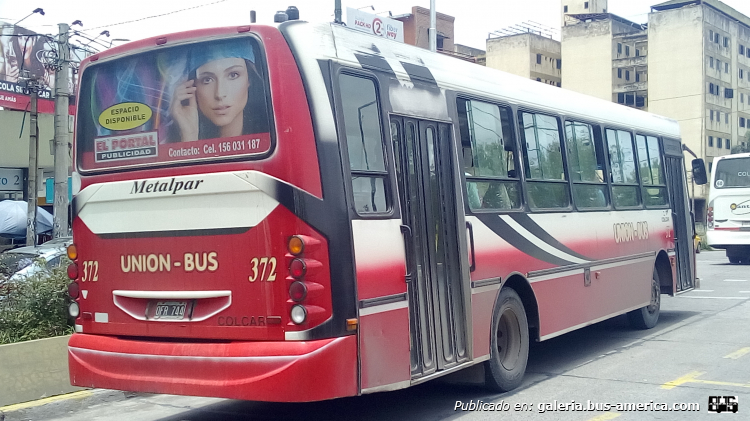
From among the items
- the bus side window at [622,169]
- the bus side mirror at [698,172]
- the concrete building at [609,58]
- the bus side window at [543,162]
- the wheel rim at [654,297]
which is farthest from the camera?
the concrete building at [609,58]

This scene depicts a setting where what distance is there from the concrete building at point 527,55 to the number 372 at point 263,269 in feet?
249

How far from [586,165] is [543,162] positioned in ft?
4.02

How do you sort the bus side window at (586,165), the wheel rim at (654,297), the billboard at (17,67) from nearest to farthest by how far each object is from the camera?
the bus side window at (586,165)
the wheel rim at (654,297)
the billboard at (17,67)

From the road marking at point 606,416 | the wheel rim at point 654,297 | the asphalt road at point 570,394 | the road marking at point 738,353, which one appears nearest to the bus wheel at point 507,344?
the asphalt road at point 570,394

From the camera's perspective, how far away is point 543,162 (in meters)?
8.92

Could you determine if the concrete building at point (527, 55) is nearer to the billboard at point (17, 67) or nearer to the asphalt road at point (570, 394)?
the billboard at point (17, 67)

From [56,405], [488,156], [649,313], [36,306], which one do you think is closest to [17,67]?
[36,306]

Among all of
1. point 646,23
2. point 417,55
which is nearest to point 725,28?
point 646,23

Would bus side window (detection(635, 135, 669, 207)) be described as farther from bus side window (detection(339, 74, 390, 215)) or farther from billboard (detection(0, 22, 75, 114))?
billboard (detection(0, 22, 75, 114))

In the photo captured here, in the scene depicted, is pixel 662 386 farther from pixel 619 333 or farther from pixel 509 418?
pixel 619 333

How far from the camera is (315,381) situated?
5.55 metres

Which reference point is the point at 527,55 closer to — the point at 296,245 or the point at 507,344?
the point at 507,344

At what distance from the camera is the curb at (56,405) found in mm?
7330

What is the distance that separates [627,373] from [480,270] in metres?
2.44
